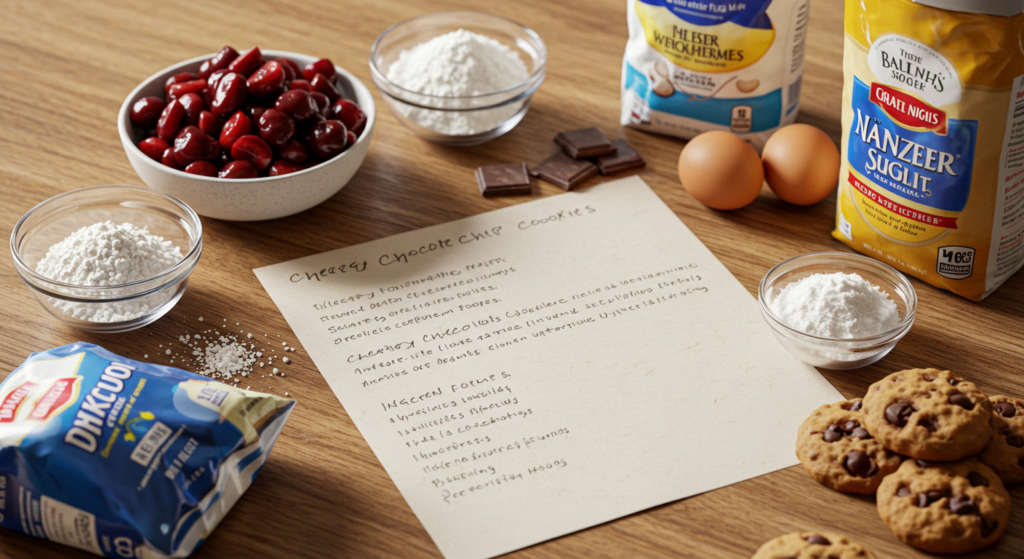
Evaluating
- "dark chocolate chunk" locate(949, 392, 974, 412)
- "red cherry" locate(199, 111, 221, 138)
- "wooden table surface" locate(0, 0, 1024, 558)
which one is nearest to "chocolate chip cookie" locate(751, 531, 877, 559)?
"wooden table surface" locate(0, 0, 1024, 558)

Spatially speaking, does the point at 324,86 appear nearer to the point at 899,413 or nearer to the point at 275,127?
the point at 275,127

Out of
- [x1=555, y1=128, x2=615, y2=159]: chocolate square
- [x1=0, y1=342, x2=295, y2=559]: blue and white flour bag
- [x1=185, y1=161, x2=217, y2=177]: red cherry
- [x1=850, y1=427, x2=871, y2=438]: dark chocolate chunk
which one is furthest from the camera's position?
[x1=555, y1=128, x2=615, y2=159]: chocolate square

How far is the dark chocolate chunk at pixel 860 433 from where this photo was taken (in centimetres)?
88

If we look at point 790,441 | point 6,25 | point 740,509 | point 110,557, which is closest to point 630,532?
point 740,509

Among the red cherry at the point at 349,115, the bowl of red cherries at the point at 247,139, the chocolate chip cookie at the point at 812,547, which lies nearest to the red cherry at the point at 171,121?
the bowl of red cherries at the point at 247,139

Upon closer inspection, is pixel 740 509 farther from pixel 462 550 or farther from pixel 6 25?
pixel 6 25

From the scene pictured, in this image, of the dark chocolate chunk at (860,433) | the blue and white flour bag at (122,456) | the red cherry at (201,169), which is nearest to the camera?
the blue and white flour bag at (122,456)

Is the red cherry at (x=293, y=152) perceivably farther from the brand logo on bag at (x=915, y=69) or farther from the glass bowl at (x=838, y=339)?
the brand logo on bag at (x=915, y=69)

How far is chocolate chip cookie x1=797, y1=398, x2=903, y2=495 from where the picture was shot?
0.86 meters

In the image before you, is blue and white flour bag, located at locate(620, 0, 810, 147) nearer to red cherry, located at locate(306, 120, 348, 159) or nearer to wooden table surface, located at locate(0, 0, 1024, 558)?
wooden table surface, located at locate(0, 0, 1024, 558)

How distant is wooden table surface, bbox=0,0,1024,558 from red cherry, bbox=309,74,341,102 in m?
0.13

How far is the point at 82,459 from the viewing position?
2.52ft

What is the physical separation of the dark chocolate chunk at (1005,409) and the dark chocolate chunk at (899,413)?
124 millimetres

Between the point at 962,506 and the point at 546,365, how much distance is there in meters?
0.45
